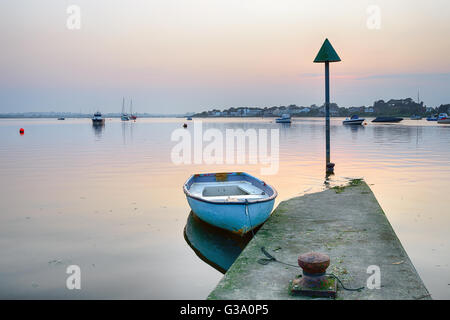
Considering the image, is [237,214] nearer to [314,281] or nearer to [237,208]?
[237,208]

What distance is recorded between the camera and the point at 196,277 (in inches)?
360

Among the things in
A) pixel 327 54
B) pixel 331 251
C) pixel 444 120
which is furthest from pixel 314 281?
pixel 444 120

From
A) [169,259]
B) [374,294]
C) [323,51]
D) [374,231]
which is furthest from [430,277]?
[323,51]

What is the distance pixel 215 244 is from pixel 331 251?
3.64 meters

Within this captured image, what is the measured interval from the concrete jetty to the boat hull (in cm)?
40

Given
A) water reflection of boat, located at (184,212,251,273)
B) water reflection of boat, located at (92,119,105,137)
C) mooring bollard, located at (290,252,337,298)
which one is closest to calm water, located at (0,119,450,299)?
water reflection of boat, located at (184,212,251,273)

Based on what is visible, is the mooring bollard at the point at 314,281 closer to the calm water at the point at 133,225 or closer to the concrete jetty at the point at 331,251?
the concrete jetty at the point at 331,251

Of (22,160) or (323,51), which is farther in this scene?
(22,160)

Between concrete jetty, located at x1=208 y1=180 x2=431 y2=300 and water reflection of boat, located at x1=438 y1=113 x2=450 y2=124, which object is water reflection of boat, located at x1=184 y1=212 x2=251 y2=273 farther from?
water reflection of boat, located at x1=438 y1=113 x2=450 y2=124
